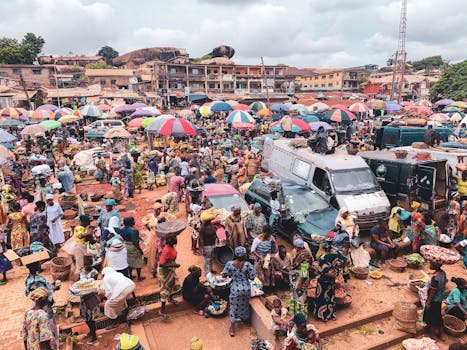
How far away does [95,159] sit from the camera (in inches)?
608

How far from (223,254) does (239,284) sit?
5.84 feet

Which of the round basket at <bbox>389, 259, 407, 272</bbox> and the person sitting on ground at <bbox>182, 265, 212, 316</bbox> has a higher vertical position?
the person sitting on ground at <bbox>182, 265, 212, 316</bbox>

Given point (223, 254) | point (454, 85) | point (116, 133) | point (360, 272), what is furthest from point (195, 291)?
point (454, 85)

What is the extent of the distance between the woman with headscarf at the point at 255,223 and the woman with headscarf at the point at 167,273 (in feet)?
6.84

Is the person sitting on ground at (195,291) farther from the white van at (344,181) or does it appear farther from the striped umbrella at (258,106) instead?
the striped umbrella at (258,106)

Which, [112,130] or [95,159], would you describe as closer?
[95,159]

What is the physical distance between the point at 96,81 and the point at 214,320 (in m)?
56.2

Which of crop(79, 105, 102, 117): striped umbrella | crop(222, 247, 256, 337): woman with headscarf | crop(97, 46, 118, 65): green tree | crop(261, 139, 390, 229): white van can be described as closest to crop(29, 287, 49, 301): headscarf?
crop(222, 247, 256, 337): woman with headscarf

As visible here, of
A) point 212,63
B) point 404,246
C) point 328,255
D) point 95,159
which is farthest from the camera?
point 212,63

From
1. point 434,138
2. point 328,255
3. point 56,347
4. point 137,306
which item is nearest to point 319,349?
point 328,255

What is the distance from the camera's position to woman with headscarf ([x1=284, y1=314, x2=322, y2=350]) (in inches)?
184

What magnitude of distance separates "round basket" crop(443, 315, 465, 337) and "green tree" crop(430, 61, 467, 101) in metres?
39.5

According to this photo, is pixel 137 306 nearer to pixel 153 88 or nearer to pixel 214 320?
pixel 214 320

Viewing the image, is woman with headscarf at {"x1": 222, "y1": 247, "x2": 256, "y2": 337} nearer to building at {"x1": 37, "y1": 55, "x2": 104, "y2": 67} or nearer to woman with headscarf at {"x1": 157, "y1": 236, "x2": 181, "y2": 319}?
woman with headscarf at {"x1": 157, "y1": 236, "x2": 181, "y2": 319}
